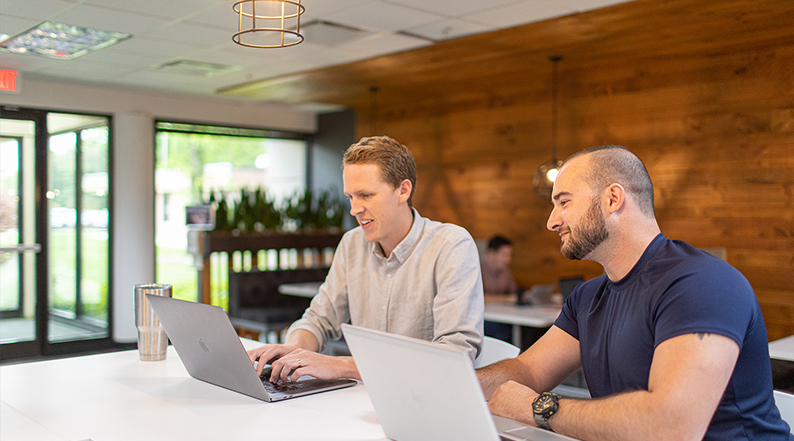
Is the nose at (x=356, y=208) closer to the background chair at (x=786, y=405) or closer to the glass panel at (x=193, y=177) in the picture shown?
the background chair at (x=786, y=405)

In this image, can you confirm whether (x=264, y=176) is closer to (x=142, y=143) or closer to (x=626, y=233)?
(x=142, y=143)

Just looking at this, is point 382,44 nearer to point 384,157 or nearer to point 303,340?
point 384,157

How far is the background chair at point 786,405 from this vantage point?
4.70 feet

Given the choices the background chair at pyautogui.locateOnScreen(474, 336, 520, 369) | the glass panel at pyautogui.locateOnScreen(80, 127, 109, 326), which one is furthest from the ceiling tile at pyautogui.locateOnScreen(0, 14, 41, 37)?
the background chair at pyautogui.locateOnScreen(474, 336, 520, 369)

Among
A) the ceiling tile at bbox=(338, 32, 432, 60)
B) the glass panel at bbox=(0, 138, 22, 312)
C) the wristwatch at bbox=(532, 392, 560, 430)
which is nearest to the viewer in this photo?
the wristwatch at bbox=(532, 392, 560, 430)

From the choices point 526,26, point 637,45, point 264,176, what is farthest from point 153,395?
point 264,176

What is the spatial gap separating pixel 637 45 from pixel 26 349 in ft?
18.1

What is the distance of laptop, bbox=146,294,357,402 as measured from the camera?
152 centimetres

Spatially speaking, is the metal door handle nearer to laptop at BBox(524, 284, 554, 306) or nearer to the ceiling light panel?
the ceiling light panel

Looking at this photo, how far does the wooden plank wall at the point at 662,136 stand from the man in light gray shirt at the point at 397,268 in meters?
2.40

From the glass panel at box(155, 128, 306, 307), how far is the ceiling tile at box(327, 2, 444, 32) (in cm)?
286

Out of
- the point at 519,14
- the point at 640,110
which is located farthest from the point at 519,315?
the point at 640,110

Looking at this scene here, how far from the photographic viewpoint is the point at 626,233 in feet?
4.68

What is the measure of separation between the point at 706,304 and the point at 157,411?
1178 millimetres
